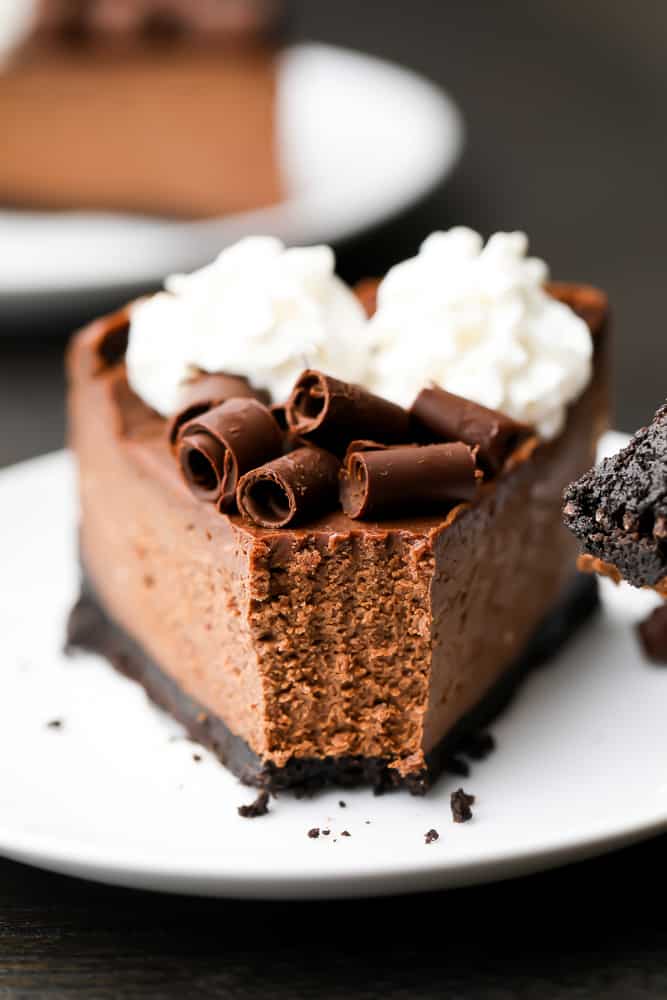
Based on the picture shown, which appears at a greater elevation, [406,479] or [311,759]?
[406,479]

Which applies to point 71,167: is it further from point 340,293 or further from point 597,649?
point 597,649

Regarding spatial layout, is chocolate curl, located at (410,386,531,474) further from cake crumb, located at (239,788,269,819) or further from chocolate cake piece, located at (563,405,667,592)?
cake crumb, located at (239,788,269,819)

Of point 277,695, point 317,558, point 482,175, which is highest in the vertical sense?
point 317,558

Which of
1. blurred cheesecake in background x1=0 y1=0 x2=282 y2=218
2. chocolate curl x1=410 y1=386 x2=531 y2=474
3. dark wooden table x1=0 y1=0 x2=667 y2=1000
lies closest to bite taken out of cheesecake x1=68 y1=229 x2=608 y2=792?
chocolate curl x1=410 y1=386 x2=531 y2=474

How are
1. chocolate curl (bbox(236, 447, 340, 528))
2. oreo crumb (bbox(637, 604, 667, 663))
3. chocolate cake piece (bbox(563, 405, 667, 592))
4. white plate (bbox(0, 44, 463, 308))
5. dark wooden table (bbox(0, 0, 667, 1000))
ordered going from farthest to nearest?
white plate (bbox(0, 44, 463, 308))
oreo crumb (bbox(637, 604, 667, 663))
chocolate curl (bbox(236, 447, 340, 528))
dark wooden table (bbox(0, 0, 667, 1000))
chocolate cake piece (bbox(563, 405, 667, 592))

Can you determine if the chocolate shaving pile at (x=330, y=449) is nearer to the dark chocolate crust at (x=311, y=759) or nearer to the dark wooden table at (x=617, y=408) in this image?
the dark chocolate crust at (x=311, y=759)

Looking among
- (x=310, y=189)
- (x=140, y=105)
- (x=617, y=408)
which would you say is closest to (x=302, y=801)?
(x=617, y=408)

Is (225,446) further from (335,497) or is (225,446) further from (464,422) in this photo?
(464,422)

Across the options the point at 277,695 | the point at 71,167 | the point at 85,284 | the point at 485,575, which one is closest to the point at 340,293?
the point at 485,575
